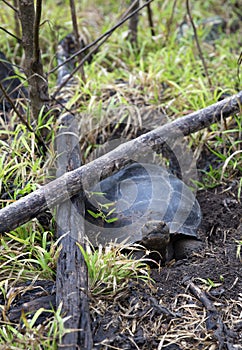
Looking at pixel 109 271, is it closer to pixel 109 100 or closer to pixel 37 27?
pixel 37 27

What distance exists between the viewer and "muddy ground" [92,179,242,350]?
2.02 metres

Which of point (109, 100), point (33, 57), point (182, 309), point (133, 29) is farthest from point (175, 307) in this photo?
point (133, 29)

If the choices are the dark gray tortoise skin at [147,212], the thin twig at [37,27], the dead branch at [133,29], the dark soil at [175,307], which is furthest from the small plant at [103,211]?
the dead branch at [133,29]

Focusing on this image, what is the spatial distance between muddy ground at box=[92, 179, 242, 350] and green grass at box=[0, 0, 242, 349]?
0.32 feet

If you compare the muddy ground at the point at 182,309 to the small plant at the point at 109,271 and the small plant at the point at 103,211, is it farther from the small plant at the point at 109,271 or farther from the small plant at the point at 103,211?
the small plant at the point at 103,211

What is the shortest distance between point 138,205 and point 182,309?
766 millimetres

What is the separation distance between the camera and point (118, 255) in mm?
2395

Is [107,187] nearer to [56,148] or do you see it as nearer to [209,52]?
[56,148]

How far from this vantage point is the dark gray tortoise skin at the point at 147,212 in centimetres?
261

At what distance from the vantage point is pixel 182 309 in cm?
221

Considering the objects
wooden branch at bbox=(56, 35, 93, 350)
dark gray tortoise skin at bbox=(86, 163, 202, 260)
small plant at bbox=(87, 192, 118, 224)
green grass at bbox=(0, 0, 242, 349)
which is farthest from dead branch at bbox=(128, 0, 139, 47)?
small plant at bbox=(87, 192, 118, 224)

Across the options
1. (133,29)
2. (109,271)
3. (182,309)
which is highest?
(133,29)

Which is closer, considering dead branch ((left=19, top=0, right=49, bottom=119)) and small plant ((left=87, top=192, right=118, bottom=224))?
small plant ((left=87, top=192, right=118, bottom=224))

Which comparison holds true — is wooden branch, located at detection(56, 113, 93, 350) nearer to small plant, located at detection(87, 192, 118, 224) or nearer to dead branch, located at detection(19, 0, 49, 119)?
small plant, located at detection(87, 192, 118, 224)
